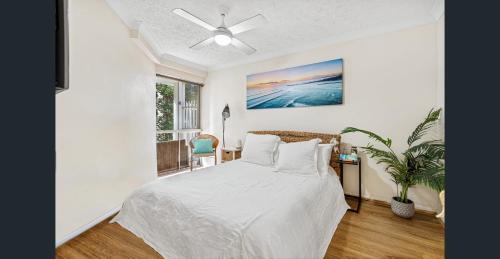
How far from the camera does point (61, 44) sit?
39 cm

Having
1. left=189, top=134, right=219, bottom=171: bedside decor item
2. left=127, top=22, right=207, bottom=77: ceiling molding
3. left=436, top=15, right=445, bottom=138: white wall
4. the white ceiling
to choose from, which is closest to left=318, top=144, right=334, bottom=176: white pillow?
left=436, top=15, right=445, bottom=138: white wall

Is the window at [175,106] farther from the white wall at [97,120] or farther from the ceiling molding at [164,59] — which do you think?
the white wall at [97,120]

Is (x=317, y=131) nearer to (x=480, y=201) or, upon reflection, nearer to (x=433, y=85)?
(x=433, y=85)

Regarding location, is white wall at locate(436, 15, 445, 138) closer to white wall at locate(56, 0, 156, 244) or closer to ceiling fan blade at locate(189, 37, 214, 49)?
ceiling fan blade at locate(189, 37, 214, 49)

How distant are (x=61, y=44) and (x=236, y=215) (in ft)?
4.22

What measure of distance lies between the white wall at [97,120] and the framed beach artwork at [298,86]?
2.02m

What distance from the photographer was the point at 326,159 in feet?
Result: 8.36

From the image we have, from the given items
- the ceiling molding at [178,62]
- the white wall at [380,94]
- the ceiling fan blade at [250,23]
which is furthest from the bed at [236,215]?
the ceiling molding at [178,62]

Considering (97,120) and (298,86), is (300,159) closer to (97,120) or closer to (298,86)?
(298,86)

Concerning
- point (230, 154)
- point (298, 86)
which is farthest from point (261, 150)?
point (298, 86)

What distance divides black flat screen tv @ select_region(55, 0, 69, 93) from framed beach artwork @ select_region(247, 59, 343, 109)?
306 cm

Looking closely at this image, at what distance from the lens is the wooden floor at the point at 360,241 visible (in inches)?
66.8

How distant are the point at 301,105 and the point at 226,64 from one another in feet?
6.34

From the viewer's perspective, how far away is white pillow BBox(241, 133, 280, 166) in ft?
9.45
